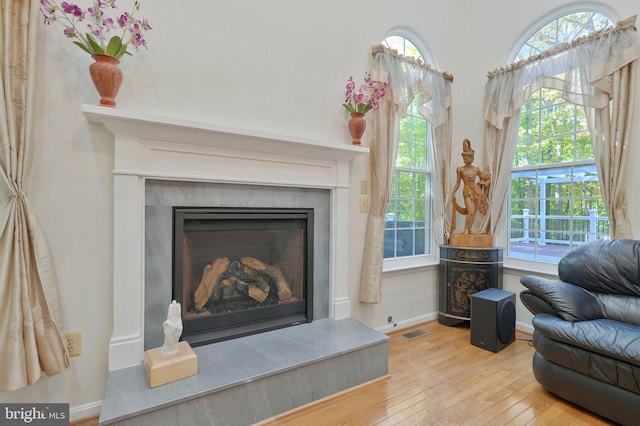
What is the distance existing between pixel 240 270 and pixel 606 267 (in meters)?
2.64

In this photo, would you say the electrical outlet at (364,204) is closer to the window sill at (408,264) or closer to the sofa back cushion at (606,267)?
the window sill at (408,264)

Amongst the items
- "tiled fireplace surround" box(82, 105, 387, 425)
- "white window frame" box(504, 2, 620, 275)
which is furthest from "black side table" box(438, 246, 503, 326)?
"tiled fireplace surround" box(82, 105, 387, 425)

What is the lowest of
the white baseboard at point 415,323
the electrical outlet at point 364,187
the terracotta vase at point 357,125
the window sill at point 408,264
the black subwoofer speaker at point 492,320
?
the white baseboard at point 415,323

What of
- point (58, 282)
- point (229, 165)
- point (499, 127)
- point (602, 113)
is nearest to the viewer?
point (58, 282)

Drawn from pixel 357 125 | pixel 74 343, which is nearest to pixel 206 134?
pixel 357 125

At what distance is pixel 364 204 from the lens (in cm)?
287

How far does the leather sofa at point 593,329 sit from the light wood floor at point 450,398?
0.50ft

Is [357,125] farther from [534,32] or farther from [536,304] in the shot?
[534,32]

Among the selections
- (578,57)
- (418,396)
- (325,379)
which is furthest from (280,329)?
(578,57)

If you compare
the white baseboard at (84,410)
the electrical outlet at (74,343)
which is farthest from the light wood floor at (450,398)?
the electrical outlet at (74,343)

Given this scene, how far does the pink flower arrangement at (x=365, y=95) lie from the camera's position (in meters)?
2.62

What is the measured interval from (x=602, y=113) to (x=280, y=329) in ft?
10.3

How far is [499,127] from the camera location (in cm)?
331

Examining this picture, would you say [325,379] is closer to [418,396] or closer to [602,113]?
[418,396]
